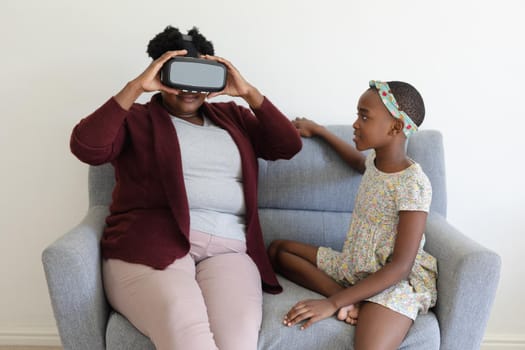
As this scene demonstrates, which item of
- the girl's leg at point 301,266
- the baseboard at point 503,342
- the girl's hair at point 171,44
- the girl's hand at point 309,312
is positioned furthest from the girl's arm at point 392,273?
the baseboard at point 503,342

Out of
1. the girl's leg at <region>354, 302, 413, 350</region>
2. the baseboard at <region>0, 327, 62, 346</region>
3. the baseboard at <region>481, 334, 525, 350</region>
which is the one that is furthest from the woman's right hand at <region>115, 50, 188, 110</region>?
the baseboard at <region>481, 334, 525, 350</region>

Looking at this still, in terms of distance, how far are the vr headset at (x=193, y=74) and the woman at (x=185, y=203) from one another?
32 millimetres

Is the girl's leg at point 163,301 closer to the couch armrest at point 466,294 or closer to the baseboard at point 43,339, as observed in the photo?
the couch armrest at point 466,294

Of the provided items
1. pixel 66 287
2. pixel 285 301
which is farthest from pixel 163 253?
pixel 285 301

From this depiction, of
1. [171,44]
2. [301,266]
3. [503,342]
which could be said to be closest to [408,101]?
[301,266]

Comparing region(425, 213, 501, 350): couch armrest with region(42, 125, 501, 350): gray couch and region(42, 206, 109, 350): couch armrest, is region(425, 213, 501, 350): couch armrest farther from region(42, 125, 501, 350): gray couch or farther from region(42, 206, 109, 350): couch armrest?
region(42, 206, 109, 350): couch armrest

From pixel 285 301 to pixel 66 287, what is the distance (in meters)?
0.59

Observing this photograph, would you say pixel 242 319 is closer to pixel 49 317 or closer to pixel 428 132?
pixel 428 132

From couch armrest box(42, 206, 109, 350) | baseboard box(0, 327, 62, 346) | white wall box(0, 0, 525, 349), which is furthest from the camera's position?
baseboard box(0, 327, 62, 346)

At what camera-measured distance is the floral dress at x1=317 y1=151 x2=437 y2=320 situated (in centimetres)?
140

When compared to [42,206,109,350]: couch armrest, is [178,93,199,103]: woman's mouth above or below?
above

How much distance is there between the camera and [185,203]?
4.81 ft

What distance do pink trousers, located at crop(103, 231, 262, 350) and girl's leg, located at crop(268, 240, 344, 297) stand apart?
16cm

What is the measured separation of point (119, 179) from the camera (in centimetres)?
156
